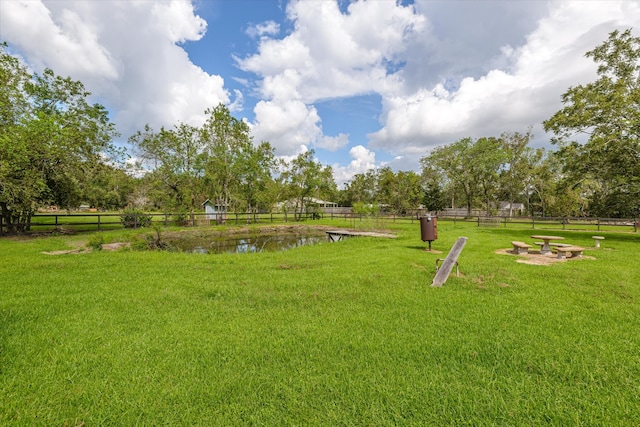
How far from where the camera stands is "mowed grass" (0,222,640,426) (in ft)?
7.46

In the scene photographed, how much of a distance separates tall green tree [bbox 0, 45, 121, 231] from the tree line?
2.2 inches

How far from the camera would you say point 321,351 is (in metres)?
3.13

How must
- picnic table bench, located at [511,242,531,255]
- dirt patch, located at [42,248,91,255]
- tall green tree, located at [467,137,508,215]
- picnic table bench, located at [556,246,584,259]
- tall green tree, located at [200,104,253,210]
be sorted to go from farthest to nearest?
tall green tree, located at [467,137,508,215]
tall green tree, located at [200,104,253,210]
dirt patch, located at [42,248,91,255]
picnic table bench, located at [511,242,531,255]
picnic table bench, located at [556,246,584,259]

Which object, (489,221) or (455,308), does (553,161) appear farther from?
(455,308)

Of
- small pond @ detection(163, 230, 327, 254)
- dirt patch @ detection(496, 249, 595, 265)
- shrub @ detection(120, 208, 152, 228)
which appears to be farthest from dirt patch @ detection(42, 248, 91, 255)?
dirt patch @ detection(496, 249, 595, 265)

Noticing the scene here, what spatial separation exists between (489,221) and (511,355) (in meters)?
25.0

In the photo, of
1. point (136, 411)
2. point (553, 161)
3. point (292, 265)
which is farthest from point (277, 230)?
point (553, 161)

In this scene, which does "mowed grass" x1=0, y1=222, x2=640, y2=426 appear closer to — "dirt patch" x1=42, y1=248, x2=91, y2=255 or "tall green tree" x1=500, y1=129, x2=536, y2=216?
"dirt patch" x1=42, y1=248, x2=91, y2=255

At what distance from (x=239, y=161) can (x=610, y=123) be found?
75.7 ft

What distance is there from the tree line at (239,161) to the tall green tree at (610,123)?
0.13ft

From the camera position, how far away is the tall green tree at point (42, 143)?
11.0m

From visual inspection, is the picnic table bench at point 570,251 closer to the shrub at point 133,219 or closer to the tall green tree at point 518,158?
the shrub at point 133,219

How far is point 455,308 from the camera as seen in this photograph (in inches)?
173

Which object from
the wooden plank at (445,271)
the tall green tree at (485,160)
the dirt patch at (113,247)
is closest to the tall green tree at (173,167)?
the dirt patch at (113,247)
